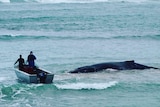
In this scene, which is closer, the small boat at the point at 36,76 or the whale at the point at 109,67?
the small boat at the point at 36,76

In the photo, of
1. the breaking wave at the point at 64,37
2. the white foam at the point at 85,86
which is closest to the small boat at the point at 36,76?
the white foam at the point at 85,86

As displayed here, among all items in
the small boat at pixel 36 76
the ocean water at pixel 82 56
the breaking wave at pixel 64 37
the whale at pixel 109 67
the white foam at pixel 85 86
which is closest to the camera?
the ocean water at pixel 82 56

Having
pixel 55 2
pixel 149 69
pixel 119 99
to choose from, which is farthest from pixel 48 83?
pixel 55 2

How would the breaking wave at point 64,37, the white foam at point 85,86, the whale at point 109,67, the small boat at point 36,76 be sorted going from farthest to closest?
the breaking wave at point 64,37 < the whale at point 109,67 < the small boat at point 36,76 < the white foam at point 85,86

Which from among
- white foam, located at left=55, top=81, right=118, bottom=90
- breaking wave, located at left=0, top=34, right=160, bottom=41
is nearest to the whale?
white foam, located at left=55, top=81, right=118, bottom=90

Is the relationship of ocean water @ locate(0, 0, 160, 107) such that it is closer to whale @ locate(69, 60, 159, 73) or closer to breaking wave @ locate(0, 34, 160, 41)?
breaking wave @ locate(0, 34, 160, 41)

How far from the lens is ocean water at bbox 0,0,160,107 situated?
2353 centimetres

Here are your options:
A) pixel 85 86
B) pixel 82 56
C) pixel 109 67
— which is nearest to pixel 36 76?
pixel 85 86

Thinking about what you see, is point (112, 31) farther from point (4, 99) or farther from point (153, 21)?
point (4, 99)

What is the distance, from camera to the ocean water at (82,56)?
2353cm

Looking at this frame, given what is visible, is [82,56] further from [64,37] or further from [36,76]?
[64,37]

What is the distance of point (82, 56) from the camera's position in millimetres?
37281

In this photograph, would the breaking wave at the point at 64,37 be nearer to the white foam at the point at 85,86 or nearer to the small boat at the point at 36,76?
the small boat at the point at 36,76

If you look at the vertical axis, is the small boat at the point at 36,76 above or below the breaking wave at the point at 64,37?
above
